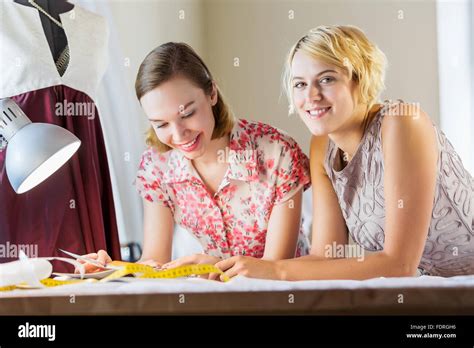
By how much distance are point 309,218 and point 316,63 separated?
31 centimetres

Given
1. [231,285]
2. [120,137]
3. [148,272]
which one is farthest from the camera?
[120,137]

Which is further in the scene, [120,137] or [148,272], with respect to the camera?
[120,137]

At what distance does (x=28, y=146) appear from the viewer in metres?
1.24

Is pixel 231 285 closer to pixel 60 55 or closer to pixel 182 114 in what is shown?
pixel 182 114

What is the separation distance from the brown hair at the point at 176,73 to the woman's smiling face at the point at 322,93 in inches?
6.2

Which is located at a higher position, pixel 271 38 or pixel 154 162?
pixel 271 38

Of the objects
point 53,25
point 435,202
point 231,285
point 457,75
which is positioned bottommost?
point 231,285

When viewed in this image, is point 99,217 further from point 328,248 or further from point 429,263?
point 429,263

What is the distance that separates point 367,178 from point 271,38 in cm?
32

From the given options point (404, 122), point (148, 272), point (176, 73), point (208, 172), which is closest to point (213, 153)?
point (208, 172)

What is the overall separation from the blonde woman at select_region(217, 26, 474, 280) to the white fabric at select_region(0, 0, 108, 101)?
39 cm

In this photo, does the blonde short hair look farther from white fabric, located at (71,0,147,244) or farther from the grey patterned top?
white fabric, located at (71,0,147,244)

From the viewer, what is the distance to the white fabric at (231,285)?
105 cm

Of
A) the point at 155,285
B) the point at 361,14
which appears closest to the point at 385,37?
the point at 361,14
